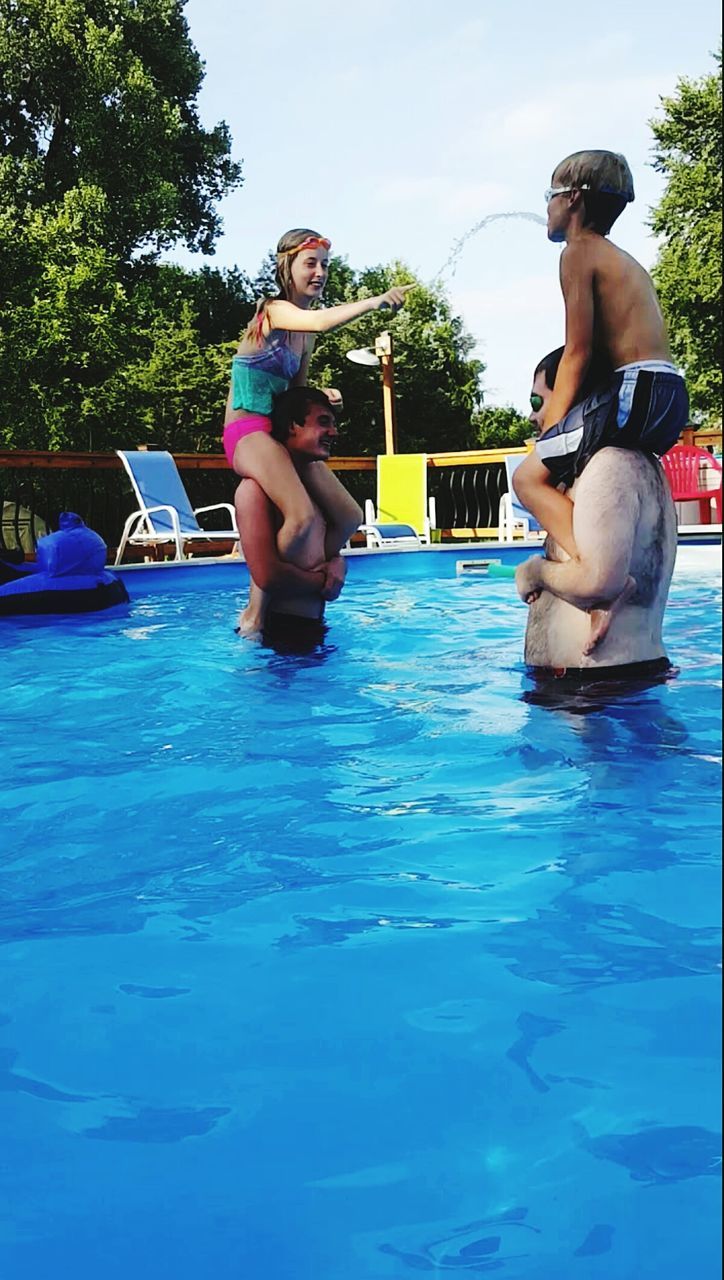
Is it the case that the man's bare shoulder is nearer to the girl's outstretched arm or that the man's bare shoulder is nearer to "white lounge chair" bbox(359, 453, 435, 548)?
the girl's outstretched arm

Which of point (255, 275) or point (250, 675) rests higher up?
point (255, 275)

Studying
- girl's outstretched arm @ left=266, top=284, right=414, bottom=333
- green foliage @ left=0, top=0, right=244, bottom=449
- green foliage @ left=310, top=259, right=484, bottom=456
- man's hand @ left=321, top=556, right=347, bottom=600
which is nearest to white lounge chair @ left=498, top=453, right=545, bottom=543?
man's hand @ left=321, top=556, right=347, bottom=600

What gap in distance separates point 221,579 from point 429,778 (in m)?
5.90

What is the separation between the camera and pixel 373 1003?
1.55 meters

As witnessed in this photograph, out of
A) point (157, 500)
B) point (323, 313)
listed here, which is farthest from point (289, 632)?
point (157, 500)

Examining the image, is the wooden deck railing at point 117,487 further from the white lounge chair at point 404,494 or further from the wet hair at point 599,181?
the wet hair at point 599,181

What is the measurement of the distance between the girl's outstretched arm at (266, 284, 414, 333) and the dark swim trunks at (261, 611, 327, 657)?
1.18 meters

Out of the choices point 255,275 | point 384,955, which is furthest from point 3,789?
point 255,275

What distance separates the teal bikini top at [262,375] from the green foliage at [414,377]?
765 inches

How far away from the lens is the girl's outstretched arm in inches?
147

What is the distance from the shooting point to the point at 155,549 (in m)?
10.8

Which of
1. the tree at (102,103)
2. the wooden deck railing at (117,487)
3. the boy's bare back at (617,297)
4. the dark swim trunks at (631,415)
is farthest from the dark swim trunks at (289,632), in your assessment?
the tree at (102,103)

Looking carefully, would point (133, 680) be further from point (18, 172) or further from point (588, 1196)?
point (18, 172)

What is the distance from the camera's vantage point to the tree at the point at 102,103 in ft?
72.1
